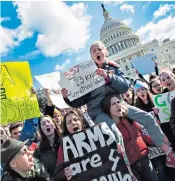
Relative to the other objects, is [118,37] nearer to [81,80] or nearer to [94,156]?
[81,80]

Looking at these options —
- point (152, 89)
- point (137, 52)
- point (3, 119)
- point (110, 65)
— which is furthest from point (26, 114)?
point (137, 52)

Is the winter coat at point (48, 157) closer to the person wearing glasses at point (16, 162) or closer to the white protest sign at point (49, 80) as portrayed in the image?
the person wearing glasses at point (16, 162)

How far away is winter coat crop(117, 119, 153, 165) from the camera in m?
3.17

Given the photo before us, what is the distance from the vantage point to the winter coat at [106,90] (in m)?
3.40

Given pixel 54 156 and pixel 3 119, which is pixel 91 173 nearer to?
pixel 54 156

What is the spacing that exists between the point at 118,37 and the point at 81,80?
256 feet

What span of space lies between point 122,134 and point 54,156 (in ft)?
2.58

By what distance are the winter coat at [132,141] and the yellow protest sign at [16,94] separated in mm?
1211

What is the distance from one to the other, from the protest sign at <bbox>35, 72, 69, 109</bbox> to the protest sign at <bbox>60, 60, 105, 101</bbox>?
0.93 meters

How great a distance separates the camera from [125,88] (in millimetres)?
3492

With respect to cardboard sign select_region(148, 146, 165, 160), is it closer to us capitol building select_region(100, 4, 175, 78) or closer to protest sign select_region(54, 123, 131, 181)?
protest sign select_region(54, 123, 131, 181)

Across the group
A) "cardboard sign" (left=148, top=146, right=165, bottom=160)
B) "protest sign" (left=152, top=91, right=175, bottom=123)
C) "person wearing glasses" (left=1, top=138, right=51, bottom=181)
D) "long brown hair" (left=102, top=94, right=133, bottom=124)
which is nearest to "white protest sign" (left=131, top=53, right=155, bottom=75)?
"protest sign" (left=152, top=91, right=175, bottom=123)

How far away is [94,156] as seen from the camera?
2.73m

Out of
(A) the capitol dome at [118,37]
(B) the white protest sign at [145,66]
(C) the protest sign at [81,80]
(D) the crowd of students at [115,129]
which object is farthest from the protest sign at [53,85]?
(A) the capitol dome at [118,37]
